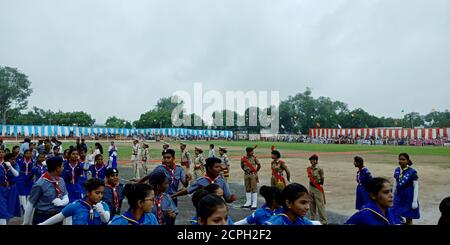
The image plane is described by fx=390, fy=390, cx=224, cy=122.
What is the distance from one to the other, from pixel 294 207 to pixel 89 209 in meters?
2.42

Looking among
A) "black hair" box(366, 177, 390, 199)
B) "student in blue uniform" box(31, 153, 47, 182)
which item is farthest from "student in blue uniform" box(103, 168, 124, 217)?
"student in blue uniform" box(31, 153, 47, 182)

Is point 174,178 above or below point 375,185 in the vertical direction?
below

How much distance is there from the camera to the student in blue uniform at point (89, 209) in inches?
177

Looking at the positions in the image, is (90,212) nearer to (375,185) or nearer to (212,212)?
(212,212)

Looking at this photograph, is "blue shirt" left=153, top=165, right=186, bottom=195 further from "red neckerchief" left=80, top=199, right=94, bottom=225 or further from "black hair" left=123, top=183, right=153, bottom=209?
"black hair" left=123, top=183, right=153, bottom=209

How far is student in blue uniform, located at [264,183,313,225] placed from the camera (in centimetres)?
389

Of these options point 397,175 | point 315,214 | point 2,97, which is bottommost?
point 315,214

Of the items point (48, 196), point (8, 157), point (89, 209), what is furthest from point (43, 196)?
point (8, 157)

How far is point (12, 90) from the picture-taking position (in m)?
97.9

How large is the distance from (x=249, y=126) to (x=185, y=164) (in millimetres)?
106556

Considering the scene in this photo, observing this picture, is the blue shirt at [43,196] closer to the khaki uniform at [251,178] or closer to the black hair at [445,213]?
the black hair at [445,213]

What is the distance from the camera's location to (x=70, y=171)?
886 centimetres
